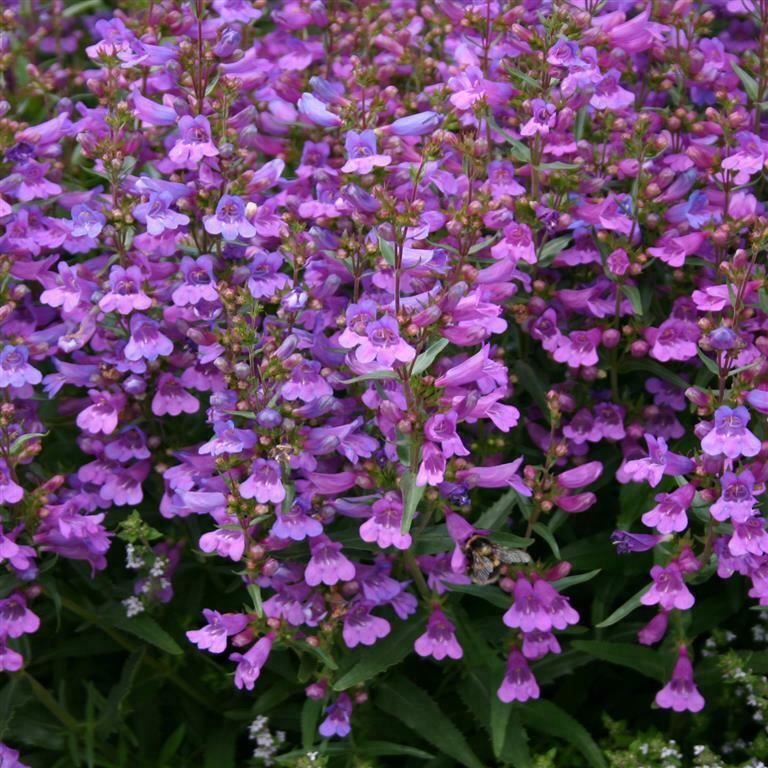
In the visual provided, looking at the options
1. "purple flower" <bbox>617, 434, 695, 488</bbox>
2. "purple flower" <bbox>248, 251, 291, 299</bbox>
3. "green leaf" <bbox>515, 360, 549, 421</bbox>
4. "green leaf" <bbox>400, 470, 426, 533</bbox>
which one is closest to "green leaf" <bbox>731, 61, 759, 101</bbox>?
"green leaf" <bbox>515, 360, 549, 421</bbox>

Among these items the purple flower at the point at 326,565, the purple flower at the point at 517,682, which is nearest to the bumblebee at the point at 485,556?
the purple flower at the point at 326,565

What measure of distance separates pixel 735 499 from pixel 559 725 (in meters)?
1.29

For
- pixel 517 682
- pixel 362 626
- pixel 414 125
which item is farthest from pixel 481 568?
pixel 414 125

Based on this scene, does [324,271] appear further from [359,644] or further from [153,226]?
[359,644]

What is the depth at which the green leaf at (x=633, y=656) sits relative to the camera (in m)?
4.32

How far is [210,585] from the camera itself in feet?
16.3

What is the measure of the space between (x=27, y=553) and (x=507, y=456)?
1841 mm

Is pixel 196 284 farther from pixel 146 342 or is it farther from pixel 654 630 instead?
pixel 654 630

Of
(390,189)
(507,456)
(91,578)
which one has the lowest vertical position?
(91,578)

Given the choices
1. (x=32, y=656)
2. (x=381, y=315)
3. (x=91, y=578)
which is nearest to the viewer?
(x=381, y=315)

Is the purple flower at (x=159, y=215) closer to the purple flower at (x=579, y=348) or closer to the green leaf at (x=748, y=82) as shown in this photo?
the purple flower at (x=579, y=348)

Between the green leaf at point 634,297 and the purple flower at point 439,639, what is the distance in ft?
4.14

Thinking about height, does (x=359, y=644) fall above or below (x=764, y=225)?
below

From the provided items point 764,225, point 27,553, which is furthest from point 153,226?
point 764,225
